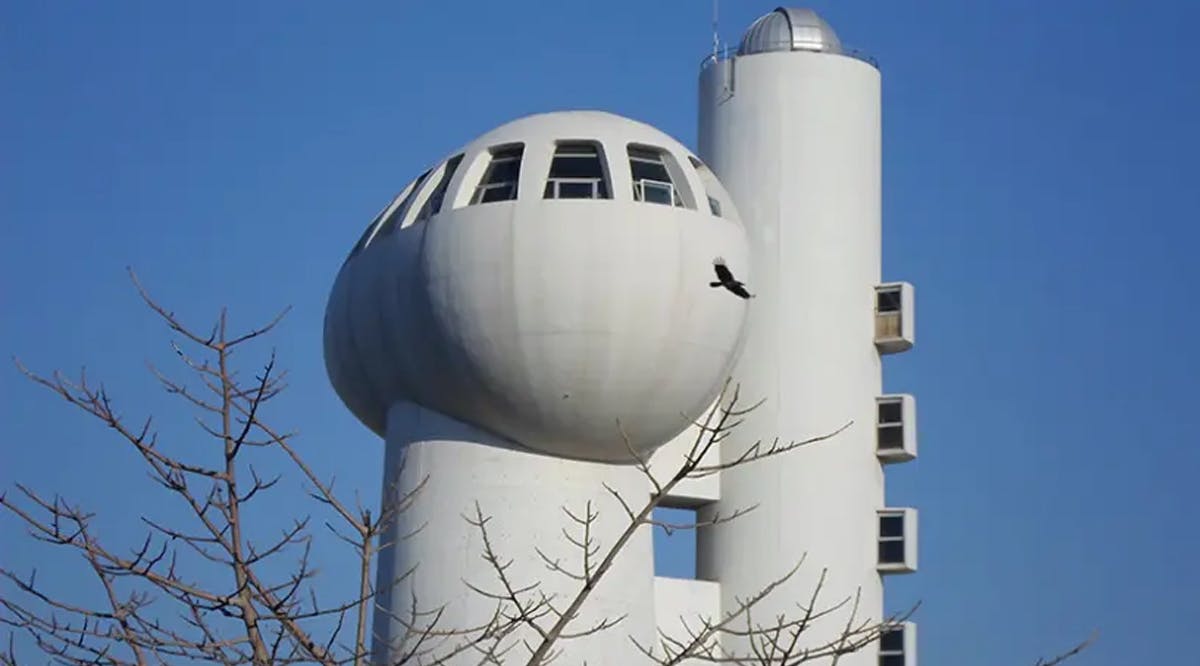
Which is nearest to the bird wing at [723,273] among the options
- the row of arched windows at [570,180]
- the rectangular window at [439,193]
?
the row of arched windows at [570,180]

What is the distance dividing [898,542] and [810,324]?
4.15m

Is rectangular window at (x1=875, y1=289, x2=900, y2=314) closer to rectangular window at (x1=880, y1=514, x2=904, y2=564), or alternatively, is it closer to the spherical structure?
rectangular window at (x1=880, y1=514, x2=904, y2=564)

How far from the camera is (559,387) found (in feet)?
104

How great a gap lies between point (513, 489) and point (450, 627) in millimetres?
2243

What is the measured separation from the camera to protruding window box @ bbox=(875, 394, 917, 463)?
39750 millimetres

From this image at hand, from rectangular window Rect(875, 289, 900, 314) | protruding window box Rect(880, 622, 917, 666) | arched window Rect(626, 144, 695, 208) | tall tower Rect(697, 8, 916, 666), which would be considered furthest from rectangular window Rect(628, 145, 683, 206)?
protruding window box Rect(880, 622, 917, 666)

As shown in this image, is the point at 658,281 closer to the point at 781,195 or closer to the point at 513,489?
the point at 513,489

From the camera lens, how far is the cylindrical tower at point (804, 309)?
128ft

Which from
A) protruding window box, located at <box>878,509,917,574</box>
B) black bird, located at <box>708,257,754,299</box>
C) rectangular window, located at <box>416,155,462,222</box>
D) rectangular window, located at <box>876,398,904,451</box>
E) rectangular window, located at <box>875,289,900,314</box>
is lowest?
protruding window box, located at <box>878,509,917,574</box>

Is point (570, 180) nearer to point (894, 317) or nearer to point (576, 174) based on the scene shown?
point (576, 174)

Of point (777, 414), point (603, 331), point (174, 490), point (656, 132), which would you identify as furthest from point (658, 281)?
point (174, 490)

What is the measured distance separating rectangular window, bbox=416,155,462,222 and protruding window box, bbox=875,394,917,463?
10.1 metres

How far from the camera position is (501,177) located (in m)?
33.4

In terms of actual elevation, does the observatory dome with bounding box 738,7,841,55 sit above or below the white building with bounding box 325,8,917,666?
above
